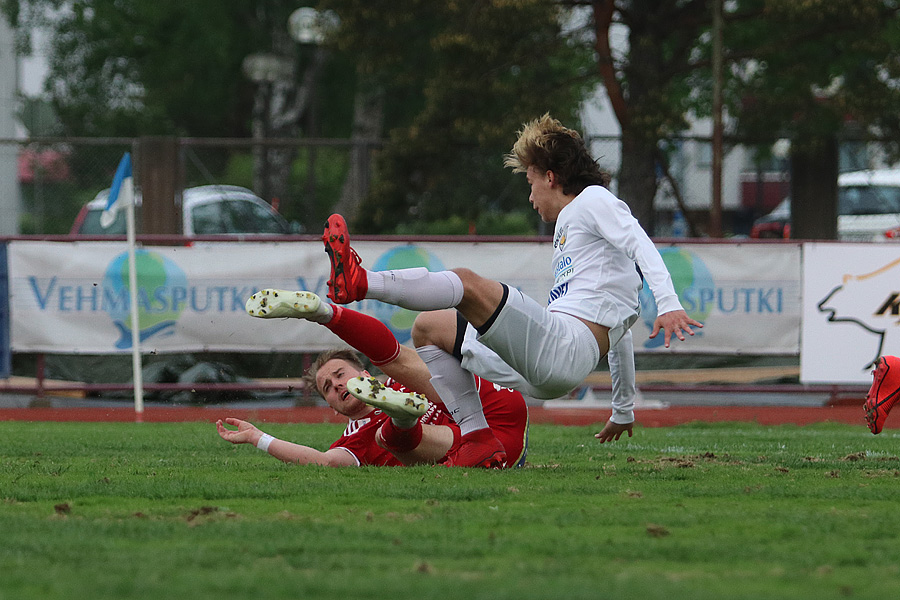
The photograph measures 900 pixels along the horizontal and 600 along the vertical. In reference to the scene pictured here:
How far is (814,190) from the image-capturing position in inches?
685

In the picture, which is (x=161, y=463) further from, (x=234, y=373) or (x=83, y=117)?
(x=83, y=117)

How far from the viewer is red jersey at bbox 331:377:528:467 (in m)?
6.05

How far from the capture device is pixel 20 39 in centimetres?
2755

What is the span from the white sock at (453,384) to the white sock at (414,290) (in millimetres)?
804

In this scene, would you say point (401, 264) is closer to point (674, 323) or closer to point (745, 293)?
point (745, 293)

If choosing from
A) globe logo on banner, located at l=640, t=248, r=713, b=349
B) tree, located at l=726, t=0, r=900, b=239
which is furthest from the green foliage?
globe logo on banner, located at l=640, t=248, r=713, b=349

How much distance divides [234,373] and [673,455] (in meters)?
6.00

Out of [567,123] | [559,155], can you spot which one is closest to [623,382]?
[559,155]

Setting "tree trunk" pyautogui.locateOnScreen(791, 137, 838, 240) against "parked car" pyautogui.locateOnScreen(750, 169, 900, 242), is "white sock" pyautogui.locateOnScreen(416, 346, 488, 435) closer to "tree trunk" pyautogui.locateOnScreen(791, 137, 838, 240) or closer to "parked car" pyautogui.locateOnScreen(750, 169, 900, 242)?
"tree trunk" pyautogui.locateOnScreen(791, 137, 838, 240)

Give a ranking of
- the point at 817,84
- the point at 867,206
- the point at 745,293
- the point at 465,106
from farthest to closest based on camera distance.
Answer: the point at 867,206, the point at 817,84, the point at 465,106, the point at 745,293

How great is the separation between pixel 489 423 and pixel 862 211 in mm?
14549

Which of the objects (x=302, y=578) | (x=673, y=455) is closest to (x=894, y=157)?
(x=673, y=455)

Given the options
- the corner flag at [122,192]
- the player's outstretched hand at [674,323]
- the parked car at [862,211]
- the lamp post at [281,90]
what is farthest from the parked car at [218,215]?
the player's outstretched hand at [674,323]

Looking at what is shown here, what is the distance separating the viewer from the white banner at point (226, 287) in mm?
11961
